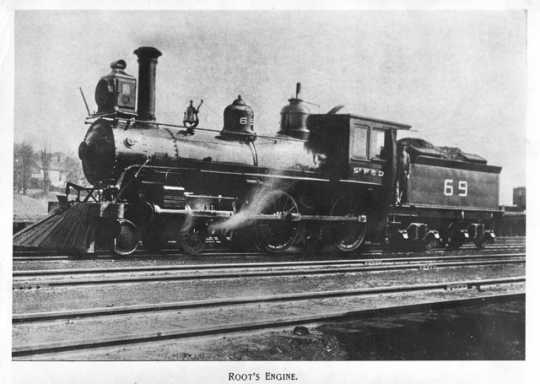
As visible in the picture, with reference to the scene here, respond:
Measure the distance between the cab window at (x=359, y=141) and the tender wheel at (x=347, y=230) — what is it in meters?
0.97

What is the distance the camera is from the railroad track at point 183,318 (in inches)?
170

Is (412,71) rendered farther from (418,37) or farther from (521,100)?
(521,100)

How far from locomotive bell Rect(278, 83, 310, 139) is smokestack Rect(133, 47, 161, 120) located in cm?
304

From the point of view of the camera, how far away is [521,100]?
6.13 meters

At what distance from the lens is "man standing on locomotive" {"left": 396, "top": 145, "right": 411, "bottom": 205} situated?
11.9 m

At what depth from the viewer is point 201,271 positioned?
25.1ft

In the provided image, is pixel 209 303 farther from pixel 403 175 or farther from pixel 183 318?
pixel 403 175

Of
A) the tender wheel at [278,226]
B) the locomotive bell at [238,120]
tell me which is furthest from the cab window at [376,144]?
the locomotive bell at [238,120]

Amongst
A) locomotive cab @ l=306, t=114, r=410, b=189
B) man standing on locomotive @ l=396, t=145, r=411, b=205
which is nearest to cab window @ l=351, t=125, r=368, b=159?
locomotive cab @ l=306, t=114, r=410, b=189

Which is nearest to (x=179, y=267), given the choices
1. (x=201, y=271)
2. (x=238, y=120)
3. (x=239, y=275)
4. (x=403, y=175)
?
(x=201, y=271)

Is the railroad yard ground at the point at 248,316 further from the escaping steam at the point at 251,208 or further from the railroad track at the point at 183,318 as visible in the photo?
the escaping steam at the point at 251,208

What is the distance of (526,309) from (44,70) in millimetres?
5905

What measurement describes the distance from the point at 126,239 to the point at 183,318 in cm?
403

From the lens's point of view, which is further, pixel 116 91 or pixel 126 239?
pixel 116 91
